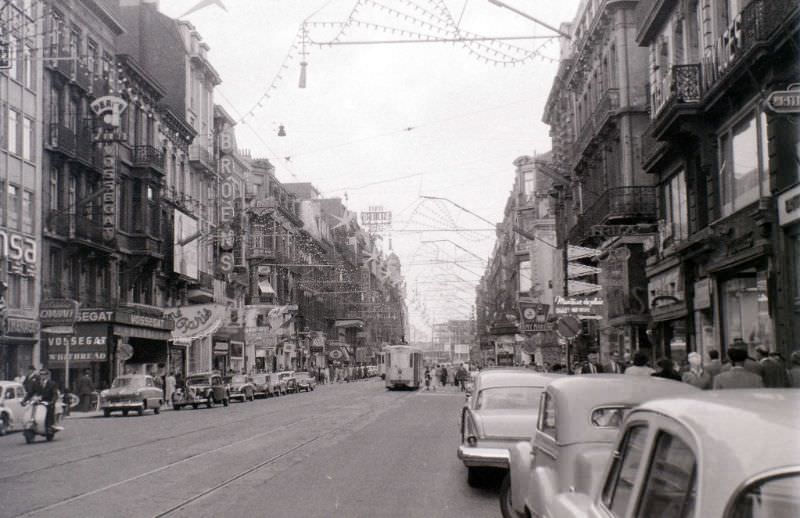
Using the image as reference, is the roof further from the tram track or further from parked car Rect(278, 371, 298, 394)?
parked car Rect(278, 371, 298, 394)

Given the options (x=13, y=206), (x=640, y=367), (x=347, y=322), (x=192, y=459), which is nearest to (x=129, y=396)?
(x=13, y=206)

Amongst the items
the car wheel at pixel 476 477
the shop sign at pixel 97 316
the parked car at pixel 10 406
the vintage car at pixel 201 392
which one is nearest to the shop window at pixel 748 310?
the car wheel at pixel 476 477

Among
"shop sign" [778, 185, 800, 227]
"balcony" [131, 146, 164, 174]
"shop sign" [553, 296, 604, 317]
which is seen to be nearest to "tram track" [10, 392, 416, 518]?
"shop sign" [778, 185, 800, 227]

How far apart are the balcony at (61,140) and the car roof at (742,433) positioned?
132 ft

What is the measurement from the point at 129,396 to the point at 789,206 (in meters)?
25.3

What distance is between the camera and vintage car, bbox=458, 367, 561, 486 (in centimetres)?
1259

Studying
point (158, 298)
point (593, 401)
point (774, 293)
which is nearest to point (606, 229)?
point (774, 293)

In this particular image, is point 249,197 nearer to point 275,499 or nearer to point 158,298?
point 158,298

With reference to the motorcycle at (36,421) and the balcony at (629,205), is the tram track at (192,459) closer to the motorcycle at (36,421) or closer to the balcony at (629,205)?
the motorcycle at (36,421)

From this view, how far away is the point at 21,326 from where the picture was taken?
3681 cm

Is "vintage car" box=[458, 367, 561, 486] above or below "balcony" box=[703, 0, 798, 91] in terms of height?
below

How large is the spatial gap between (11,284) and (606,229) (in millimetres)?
22188

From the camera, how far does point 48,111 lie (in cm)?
4066

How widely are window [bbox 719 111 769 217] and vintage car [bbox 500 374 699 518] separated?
12801 millimetres
